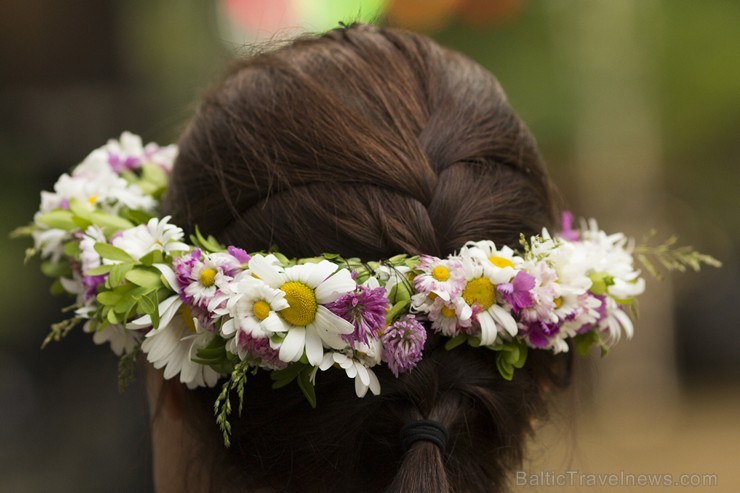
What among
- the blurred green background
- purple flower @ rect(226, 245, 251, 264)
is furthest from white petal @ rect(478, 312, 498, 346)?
the blurred green background

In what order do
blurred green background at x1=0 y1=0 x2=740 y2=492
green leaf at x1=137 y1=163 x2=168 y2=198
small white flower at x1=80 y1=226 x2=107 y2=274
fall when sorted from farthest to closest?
blurred green background at x1=0 y1=0 x2=740 y2=492, green leaf at x1=137 y1=163 x2=168 y2=198, small white flower at x1=80 y1=226 x2=107 y2=274

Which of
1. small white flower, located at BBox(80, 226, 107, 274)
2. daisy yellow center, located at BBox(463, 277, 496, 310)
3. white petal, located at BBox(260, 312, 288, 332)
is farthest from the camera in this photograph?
small white flower, located at BBox(80, 226, 107, 274)

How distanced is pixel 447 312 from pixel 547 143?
776cm

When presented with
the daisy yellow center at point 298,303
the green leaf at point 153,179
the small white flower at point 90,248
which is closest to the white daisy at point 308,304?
the daisy yellow center at point 298,303

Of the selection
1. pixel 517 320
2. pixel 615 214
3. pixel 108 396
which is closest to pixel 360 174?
pixel 517 320

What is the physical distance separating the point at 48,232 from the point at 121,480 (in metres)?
3.61

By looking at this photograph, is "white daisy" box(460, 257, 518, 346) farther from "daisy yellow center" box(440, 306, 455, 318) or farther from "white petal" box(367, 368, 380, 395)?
"white petal" box(367, 368, 380, 395)

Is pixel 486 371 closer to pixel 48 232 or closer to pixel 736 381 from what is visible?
pixel 48 232

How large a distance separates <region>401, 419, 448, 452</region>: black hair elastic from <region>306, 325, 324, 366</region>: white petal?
162 millimetres

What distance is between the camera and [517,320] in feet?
4.28

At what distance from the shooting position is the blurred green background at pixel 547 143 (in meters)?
5.27

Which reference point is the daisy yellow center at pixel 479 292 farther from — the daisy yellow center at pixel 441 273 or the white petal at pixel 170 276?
the white petal at pixel 170 276

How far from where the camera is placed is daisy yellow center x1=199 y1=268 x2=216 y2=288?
1241mm

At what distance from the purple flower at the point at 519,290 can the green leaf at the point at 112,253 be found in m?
0.58
